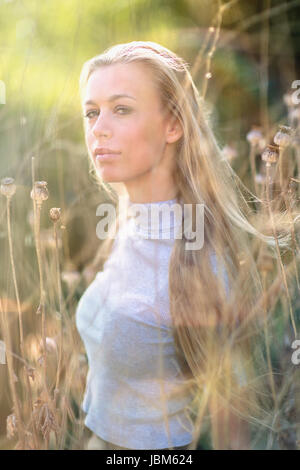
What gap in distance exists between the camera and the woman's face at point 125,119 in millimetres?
973

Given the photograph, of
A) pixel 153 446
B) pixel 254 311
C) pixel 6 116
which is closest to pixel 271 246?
pixel 254 311

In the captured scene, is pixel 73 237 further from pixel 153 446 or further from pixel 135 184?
pixel 153 446

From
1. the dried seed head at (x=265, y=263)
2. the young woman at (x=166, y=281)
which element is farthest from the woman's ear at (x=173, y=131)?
the dried seed head at (x=265, y=263)

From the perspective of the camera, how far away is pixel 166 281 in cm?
102

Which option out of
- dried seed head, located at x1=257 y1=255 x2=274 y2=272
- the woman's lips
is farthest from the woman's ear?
dried seed head, located at x1=257 y1=255 x2=274 y2=272

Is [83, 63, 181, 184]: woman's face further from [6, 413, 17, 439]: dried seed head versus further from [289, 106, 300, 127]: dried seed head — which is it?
[6, 413, 17, 439]: dried seed head

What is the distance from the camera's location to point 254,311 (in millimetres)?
1051

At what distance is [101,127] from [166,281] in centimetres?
33

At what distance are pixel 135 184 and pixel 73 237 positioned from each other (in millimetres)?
661

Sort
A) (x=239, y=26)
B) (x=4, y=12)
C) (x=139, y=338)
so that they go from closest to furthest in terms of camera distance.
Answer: (x=139, y=338) < (x=4, y=12) < (x=239, y=26)

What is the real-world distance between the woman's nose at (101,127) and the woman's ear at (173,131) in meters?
0.13

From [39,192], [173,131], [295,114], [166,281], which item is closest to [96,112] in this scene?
[173,131]

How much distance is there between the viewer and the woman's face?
3.19ft

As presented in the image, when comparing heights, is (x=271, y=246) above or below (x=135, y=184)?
below
